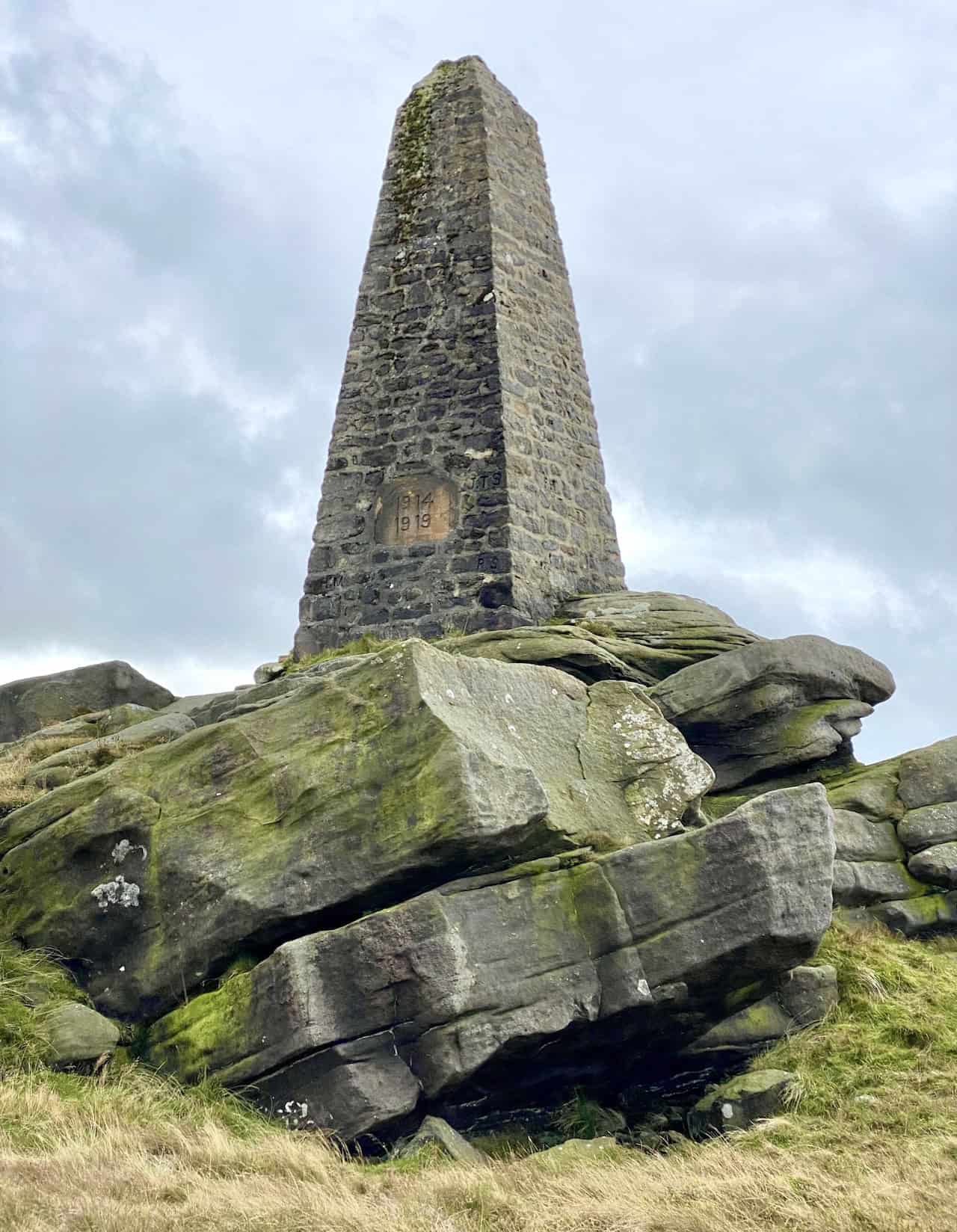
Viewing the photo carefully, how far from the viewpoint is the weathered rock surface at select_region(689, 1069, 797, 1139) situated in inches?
362

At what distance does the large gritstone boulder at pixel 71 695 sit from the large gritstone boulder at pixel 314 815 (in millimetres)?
7472

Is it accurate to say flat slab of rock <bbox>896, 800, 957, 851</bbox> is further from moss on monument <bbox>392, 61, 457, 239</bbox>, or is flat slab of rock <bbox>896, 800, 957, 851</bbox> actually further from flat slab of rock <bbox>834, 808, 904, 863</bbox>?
moss on monument <bbox>392, 61, 457, 239</bbox>

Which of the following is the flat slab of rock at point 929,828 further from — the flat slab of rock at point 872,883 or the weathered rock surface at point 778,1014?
the weathered rock surface at point 778,1014

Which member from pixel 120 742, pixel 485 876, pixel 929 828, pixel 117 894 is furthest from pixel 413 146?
pixel 485 876

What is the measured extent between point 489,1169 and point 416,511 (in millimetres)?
9991

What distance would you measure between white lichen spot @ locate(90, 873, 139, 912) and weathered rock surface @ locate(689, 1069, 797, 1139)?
466 centimetres

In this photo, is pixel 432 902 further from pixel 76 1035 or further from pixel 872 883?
pixel 872 883

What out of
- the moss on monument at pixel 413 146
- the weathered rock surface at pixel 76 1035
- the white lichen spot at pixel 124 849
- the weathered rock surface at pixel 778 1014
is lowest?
the weathered rock surface at pixel 778 1014

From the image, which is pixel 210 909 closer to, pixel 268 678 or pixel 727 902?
pixel 727 902

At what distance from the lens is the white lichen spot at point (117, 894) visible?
10.5 metres

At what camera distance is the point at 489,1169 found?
817cm

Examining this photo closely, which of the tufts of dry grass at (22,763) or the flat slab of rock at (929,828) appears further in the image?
the flat slab of rock at (929,828)

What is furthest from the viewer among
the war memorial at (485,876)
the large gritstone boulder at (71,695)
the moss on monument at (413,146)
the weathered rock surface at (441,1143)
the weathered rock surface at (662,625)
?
the large gritstone boulder at (71,695)

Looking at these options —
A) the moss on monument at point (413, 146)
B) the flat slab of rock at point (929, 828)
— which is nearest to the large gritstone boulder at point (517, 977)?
the flat slab of rock at point (929, 828)
